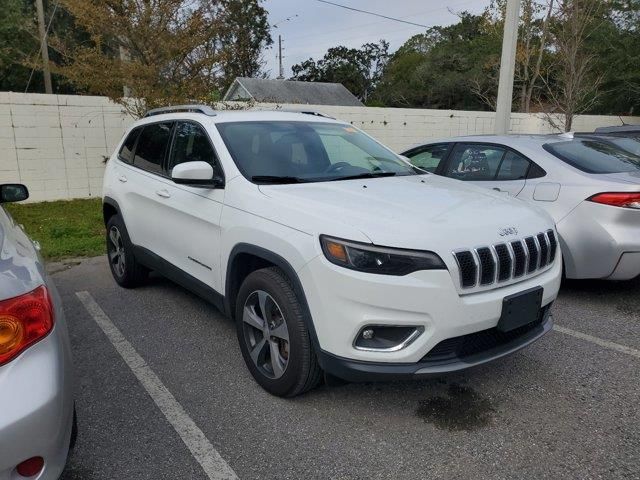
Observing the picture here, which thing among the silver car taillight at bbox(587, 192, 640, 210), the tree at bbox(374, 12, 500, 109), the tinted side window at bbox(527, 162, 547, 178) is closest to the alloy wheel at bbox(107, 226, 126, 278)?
the tinted side window at bbox(527, 162, 547, 178)

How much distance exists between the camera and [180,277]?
420cm

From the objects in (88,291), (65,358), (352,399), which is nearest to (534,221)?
(352,399)

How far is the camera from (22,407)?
5.89 feet

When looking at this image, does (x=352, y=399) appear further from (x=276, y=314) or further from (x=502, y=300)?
(x=502, y=300)

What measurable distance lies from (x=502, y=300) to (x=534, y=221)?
0.69 meters

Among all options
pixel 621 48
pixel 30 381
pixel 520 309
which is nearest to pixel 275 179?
pixel 520 309

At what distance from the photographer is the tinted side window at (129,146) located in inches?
205

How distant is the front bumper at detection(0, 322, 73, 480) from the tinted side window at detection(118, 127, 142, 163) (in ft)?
11.5

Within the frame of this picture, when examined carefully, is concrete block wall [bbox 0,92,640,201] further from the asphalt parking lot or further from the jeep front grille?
the jeep front grille

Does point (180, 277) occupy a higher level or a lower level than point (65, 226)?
higher

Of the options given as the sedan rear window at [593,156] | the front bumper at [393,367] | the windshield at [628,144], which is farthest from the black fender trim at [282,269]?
the windshield at [628,144]

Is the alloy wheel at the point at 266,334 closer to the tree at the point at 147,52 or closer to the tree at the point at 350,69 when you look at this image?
the tree at the point at 147,52

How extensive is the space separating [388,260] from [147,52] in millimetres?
8306

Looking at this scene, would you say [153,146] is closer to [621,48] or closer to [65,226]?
[65,226]
